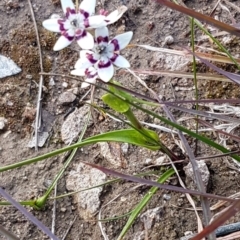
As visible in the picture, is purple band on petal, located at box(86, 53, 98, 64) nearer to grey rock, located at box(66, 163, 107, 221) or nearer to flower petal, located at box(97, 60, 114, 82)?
flower petal, located at box(97, 60, 114, 82)

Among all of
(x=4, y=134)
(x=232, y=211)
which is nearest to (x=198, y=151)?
(x=4, y=134)

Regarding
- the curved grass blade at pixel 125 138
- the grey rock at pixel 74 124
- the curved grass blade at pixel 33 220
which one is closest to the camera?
the curved grass blade at pixel 33 220

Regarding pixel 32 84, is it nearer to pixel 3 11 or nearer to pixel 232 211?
pixel 3 11

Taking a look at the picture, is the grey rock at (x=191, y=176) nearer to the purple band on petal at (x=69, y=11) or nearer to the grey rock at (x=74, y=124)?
the grey rock at (x=74, y=124)

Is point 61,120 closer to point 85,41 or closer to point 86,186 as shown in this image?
point 86,186

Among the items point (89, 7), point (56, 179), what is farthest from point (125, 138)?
point (89, 7)

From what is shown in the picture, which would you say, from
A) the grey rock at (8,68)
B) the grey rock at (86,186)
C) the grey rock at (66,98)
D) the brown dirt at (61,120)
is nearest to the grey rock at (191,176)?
the brown dirt at (61,120)
